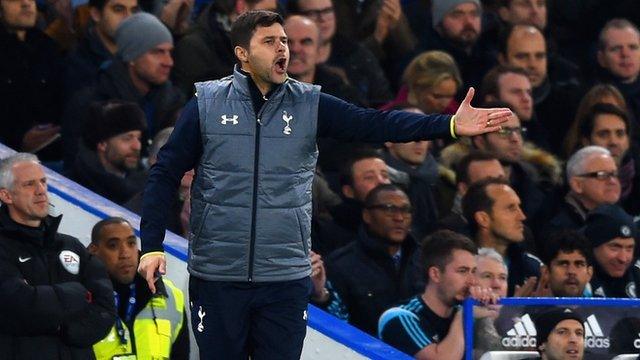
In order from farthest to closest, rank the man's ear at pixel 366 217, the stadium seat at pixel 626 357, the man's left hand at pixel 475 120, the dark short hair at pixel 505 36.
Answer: the dark short hair at pixel 505 36
the man's ear at pixel 366 217
the stadium seat at pixel 626 357
the man's left hand at pixel 475 120

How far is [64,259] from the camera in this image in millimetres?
8023

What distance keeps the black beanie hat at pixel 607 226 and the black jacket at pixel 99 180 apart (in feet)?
9.38

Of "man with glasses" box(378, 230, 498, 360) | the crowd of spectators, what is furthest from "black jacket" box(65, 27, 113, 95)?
"man with glasses" box(378, 230, 498, 360)

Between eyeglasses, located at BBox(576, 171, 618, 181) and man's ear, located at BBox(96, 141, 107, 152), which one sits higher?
man's ear, located at BBox(96, 141, 107, 152)

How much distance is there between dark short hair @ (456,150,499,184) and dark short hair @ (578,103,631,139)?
51.7 inches

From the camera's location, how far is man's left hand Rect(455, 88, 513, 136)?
6.32 m

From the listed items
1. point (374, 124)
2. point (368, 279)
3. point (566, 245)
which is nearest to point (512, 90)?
point (566, 245)

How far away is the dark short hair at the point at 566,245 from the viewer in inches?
398

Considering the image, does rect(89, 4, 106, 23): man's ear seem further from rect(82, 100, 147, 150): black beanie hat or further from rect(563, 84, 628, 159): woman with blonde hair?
rect(563, 84, 628, 159): woman with blonde hair

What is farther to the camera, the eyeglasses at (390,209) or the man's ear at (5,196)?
the eyeglasses at (390,209)

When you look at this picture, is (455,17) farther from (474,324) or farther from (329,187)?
(474,324)

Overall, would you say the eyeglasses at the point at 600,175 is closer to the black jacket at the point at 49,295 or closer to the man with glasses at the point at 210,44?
the man with glasses at the point at 210,44

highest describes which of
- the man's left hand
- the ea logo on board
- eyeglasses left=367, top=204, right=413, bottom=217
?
the man's left hand

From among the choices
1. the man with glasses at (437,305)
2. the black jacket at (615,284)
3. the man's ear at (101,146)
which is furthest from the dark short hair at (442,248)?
the man's ear at (101,146)
